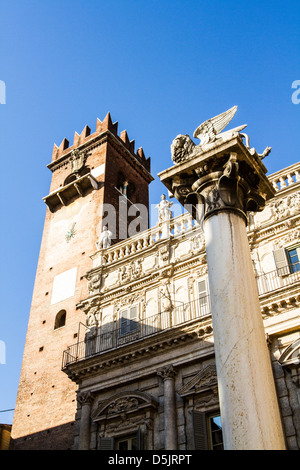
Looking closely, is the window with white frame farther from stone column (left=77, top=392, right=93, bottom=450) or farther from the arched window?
the arched window

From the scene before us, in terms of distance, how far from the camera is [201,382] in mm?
17203

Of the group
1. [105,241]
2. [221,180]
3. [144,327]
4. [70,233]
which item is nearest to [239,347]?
[221,180]

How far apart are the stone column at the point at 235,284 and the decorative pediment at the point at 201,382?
28.0 feet

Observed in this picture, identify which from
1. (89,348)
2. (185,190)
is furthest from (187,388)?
(185,190)

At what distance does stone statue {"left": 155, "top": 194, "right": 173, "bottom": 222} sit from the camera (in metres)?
22.7

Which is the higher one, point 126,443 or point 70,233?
point 70,233

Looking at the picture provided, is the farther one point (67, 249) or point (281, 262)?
point (67, 249)

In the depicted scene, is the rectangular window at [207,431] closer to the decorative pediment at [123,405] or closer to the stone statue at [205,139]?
the decorative pediment at [123,405]

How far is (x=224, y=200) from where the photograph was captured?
9125 mm

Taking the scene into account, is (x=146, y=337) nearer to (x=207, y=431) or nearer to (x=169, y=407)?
(x=169, y=407)

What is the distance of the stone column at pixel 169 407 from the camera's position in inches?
657

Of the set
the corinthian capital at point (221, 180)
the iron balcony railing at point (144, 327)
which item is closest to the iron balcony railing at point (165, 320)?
the iron balcony railing at point (144, 327)

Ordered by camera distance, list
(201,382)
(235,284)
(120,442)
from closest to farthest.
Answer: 1. (235,284)
2. (201,382)
3. (120,442)

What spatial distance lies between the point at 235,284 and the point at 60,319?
19546 mm
